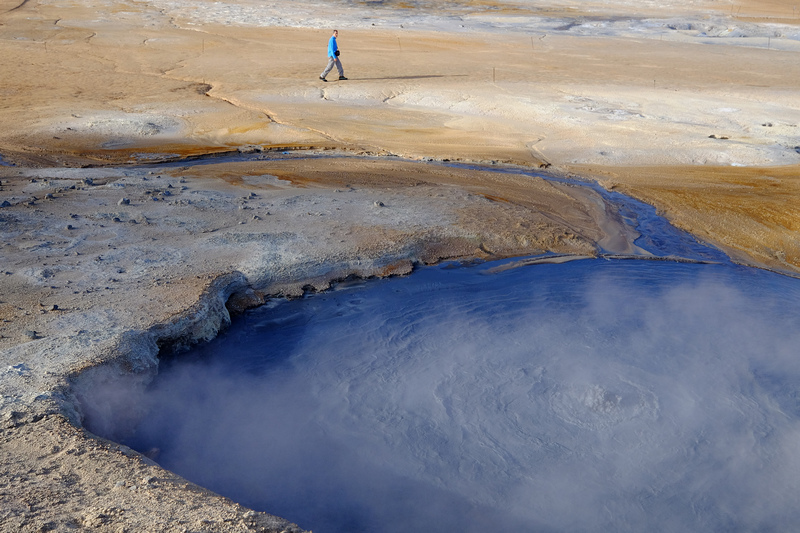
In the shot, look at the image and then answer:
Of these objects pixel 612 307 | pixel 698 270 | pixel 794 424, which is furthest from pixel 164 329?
pixel 698 270

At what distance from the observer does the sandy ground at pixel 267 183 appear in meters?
3.29

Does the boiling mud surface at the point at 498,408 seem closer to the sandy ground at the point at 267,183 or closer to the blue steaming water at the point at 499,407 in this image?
the blue steaming water at the point at 499,407

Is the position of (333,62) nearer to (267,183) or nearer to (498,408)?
(267,183)

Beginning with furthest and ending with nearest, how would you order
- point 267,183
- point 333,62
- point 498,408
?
point 333,62 → point 267,183 → point 498,408

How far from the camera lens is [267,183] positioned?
6.93 m

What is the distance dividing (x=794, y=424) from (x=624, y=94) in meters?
8.50

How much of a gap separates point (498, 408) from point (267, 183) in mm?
3892

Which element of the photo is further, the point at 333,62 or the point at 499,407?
the point at 333,62

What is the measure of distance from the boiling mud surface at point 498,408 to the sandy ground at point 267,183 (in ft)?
1.32

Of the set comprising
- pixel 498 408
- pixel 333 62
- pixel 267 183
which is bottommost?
pixel 498 408

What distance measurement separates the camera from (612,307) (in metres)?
5.11

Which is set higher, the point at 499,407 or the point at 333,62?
the point at 333,62

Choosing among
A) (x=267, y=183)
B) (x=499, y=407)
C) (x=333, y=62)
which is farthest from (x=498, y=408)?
(x=333, y=62)

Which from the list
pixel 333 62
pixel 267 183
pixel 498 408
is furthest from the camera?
pixel 333 62
